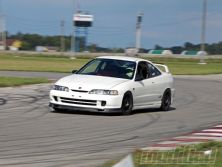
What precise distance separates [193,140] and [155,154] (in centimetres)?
239

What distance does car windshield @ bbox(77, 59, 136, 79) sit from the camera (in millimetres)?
17156

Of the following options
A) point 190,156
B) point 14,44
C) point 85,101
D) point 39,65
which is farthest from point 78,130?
point 14,44

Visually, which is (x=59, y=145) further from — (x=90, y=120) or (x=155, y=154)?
(x=90, y=120)

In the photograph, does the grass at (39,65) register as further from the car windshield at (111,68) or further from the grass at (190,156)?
the grass at (190,156)

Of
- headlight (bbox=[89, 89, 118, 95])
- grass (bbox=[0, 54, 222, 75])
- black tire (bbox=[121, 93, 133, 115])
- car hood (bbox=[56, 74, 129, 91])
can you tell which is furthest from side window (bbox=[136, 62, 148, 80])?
grass (bbox=[0, 54, 222, 75])

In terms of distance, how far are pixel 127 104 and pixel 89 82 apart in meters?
1.18

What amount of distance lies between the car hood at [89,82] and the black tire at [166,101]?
7.43ft

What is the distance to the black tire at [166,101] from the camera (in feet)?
61.4

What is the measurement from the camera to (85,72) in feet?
57.2

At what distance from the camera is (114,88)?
16.1m

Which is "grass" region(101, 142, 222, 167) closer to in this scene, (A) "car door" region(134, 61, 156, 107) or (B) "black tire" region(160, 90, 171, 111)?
(A) "car door" region(134, 61, 156, 107)

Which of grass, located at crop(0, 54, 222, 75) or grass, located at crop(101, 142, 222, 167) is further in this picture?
grass, located at crop(0, 54, 222, 75)

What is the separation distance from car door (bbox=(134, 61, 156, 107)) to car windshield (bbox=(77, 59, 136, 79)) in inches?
9.6

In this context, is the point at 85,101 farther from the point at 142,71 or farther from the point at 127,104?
the point at 142,71
